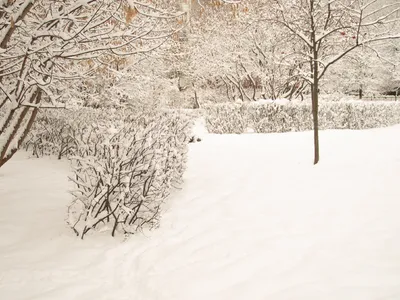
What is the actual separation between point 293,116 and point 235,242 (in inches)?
381

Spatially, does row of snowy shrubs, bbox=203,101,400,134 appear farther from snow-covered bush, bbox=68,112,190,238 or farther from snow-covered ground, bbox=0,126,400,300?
snow-covered bush, bbox=68,112,190,238

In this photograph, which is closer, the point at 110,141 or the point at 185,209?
the point at 110,141

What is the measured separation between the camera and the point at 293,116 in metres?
13.0

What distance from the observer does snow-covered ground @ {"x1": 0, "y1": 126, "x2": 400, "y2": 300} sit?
10.5ft

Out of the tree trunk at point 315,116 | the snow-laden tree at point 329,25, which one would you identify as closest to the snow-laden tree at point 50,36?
the snow-laden tree at point 329,25

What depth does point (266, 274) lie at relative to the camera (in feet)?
11.0

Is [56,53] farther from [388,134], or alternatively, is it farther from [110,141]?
[388,134]

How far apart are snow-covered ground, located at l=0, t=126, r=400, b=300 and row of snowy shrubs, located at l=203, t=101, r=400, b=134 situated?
583 cm

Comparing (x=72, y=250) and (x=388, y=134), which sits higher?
(x=388, y=134)

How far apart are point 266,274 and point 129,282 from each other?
4.85ft

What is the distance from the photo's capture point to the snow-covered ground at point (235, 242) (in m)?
3.20

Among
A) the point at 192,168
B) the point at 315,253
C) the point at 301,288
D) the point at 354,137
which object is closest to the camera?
the point at 301,288

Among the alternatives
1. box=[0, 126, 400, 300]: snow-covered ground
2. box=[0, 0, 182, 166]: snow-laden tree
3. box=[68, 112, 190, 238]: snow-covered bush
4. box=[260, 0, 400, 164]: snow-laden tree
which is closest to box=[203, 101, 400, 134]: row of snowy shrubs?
box=[260, 0, 400, 164]: snow-laden tree

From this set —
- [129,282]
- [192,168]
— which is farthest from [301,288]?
[192,168]
